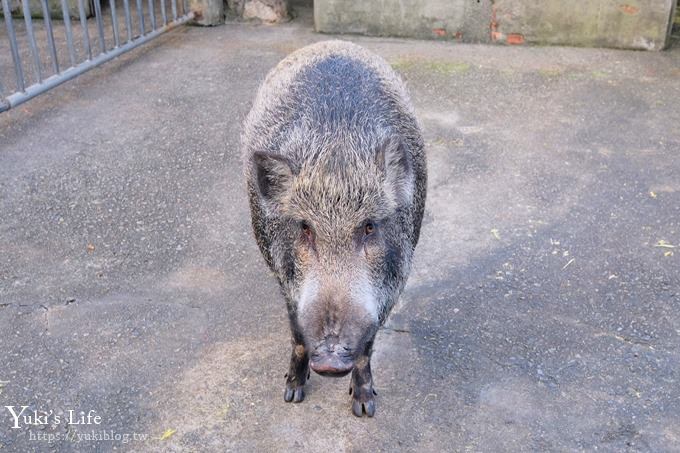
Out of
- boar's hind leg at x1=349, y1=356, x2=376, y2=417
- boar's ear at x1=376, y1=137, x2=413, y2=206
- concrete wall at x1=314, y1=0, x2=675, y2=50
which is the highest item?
boar's ear at x1=376, y1=137, x2=413, y2=206

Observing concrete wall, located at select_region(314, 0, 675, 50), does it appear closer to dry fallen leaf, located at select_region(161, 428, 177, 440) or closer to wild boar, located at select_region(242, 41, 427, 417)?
wild boar, located at select_region(242, 41, 427, 417)

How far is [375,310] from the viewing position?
2.70 metres

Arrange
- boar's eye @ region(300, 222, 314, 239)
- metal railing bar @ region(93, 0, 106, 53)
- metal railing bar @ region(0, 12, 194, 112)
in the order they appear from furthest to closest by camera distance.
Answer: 1. metal railing bar @ region(93, 0, 106, 53)
2. metal railing bar @ region(0, 12, 194, 112)
3. boar's eye @ region(300, 222, 314, 239)

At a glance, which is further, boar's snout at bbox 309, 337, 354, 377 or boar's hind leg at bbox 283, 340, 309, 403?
boar's hind leg at bbox 283, 340, 309, 403

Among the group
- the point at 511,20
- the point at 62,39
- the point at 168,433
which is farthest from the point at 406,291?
the point at 62,39

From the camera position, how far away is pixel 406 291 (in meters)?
4.07

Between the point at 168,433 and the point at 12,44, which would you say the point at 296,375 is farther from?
the point at 12,44

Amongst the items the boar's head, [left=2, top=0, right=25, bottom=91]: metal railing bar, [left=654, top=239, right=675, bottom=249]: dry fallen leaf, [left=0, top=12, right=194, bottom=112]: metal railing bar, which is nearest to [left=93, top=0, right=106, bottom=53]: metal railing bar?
[left=0, top=12, right=194, bottom=112]: metal railing bar

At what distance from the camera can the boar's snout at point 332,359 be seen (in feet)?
8.15

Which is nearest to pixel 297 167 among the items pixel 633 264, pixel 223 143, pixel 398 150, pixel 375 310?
pixel 398 150

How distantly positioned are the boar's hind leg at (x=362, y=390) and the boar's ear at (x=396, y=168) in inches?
30.6

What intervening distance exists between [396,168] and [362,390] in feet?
3.34

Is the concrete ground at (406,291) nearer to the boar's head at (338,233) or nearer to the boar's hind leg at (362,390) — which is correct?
the boar's hind leg at (362,390)

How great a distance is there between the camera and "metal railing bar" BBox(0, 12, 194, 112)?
5902 mm
